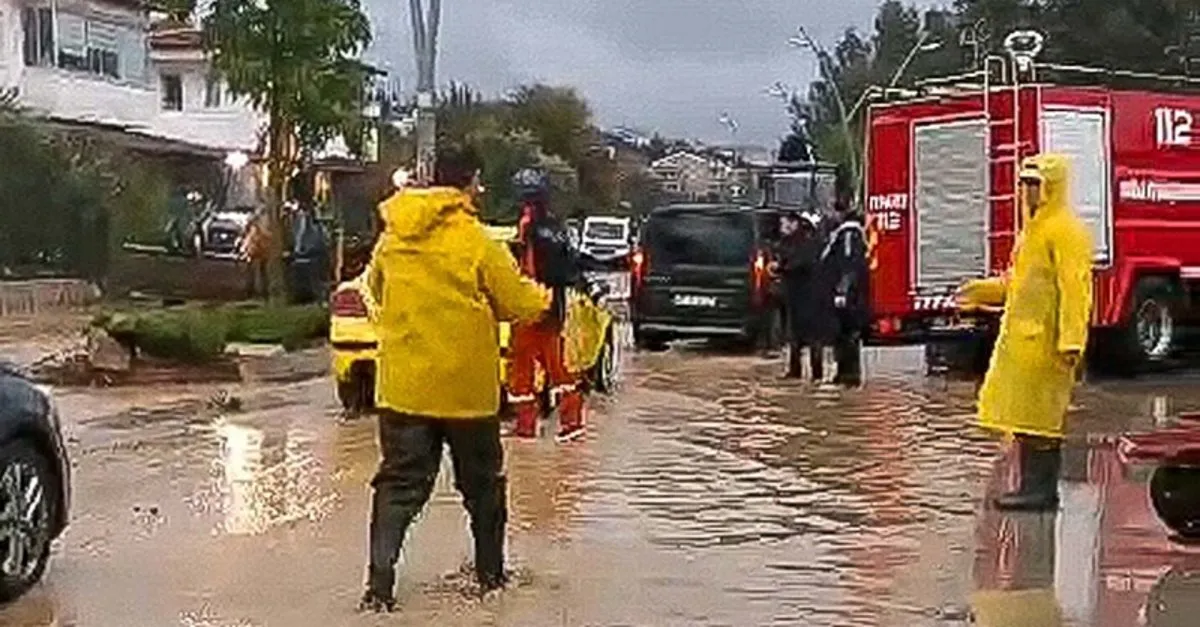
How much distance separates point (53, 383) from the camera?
A: 2166 cm

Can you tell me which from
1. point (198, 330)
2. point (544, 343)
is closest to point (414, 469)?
point (544, 343)

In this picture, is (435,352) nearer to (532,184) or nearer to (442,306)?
(442,306)

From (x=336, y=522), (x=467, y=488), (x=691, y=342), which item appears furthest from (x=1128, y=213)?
(x=467, y=488)

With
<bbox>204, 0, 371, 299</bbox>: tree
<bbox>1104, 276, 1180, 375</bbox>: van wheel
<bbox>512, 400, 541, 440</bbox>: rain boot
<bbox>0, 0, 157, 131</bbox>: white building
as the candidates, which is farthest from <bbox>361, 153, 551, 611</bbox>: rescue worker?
<bbox>0, 0, 157, 131</bbox>: white building

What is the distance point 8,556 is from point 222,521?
2479 millimetres

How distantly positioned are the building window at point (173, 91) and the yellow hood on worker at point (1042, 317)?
192 ft

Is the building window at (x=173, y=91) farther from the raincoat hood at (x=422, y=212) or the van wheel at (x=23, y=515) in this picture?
the raincoat hood at (x=422, y=212)

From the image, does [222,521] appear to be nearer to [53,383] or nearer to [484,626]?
[484,626]

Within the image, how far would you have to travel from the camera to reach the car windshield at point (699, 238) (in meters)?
27.8

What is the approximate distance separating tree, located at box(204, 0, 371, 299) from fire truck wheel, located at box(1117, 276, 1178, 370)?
10.9 meters

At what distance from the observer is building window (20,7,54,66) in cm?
5334

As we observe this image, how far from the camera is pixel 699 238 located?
2806 cm

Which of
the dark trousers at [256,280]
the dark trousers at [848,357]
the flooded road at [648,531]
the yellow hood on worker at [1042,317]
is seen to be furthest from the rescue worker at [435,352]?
the dark trousers at [256,280]

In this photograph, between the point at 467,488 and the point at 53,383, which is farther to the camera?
the point at 53,383
